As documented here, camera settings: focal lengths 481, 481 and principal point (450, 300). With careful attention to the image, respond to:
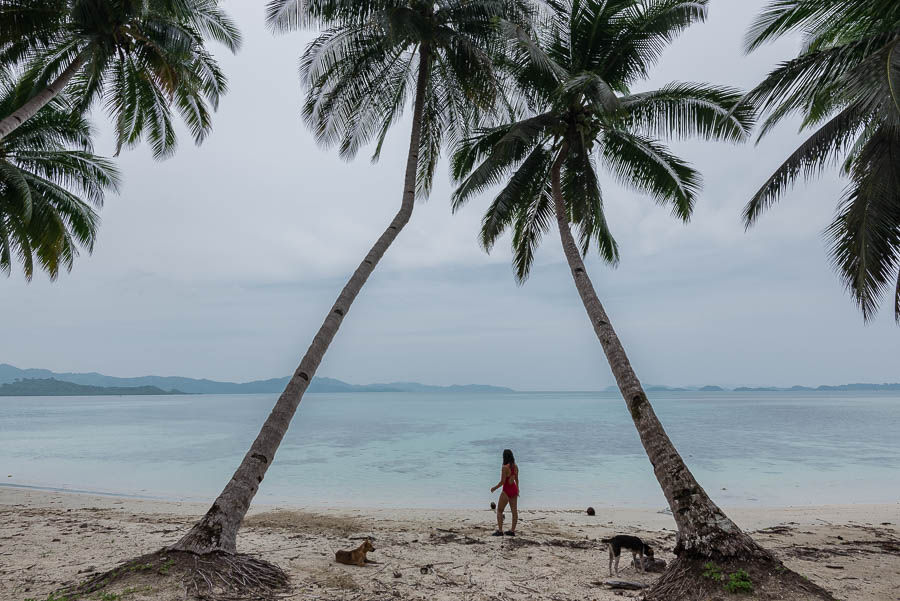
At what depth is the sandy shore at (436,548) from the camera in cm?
525

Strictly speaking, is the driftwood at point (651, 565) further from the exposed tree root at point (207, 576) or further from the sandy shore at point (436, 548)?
the exposed tree root at point (207, 576)

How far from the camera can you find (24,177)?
12.7 metres

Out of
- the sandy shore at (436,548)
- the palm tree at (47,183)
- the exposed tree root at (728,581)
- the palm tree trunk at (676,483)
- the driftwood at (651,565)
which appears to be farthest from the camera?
the palm tree at (47,183)

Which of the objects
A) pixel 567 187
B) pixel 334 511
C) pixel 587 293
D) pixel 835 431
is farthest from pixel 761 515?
pixel 835 431

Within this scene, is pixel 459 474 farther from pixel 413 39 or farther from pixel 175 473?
pixel 413 39

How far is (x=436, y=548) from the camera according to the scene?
7.09 meters

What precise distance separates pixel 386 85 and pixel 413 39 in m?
1.51

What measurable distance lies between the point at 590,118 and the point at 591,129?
0.85 feet

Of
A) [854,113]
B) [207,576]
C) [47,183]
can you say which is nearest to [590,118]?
[854,113]

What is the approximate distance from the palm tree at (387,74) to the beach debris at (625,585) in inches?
172

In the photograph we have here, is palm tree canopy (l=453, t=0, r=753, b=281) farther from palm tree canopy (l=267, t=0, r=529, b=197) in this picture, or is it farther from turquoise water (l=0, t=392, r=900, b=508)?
turquoise water (l=0, t=392, r=900, b=508)

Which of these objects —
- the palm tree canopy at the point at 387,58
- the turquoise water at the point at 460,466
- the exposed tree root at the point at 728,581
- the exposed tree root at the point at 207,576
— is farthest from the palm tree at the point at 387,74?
the turquoise water at the point at 460,466

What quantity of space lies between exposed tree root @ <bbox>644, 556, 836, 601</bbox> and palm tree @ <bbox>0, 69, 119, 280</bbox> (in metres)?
15.4

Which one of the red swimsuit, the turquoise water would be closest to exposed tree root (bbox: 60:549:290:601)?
the red swimsuit
